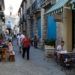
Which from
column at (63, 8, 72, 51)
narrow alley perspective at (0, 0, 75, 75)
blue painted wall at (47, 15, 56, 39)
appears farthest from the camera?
blue painted wall at (47, 15, 56, 39)

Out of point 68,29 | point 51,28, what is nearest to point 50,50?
point 68,29

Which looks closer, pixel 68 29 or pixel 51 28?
pixel 68 29

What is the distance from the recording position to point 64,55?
17.6 meters

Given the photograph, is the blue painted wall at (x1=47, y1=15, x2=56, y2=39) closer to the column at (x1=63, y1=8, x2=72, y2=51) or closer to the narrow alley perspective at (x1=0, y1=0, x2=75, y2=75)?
the narrow alley perspective at (x1=0, y1=0, x2=75, y2=75)

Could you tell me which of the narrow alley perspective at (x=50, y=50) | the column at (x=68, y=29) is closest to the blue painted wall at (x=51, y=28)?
the narrow alley perspective at (x=50, y=50)

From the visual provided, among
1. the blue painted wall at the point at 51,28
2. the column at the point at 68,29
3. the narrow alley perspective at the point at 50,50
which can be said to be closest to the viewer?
the narrow alley perspective at the point at 50,50

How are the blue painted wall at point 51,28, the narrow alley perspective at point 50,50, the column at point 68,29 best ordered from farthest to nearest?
1. the blue painted wall at point 51,28
2. the column at point 68,29
3. the narrow alley perspective at point 50,50

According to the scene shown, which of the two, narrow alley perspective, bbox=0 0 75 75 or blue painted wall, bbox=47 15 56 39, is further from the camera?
blue painted wall, bbox=47 15 56 39

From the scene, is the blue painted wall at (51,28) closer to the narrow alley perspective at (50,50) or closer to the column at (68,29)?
the narrow alley perspective at (50,50)

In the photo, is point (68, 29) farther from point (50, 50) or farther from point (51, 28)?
point (51, 28)

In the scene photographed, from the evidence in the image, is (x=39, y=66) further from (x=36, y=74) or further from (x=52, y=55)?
(x=52, y=55)

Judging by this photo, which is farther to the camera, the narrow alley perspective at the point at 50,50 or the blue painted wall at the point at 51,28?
the blue painted wall at the point at 51,28

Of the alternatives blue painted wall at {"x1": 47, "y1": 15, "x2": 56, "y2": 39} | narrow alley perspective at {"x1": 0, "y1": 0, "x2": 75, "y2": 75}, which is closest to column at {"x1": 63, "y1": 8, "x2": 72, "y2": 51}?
narrow alley perspective at {"x1": 0, "y1": 0, "x2": 75, "y2": 75}

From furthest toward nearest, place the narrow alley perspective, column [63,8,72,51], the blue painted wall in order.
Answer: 1. the blue painted wall
2. column [63,8,72,51]
3. the narrow alley perspective
